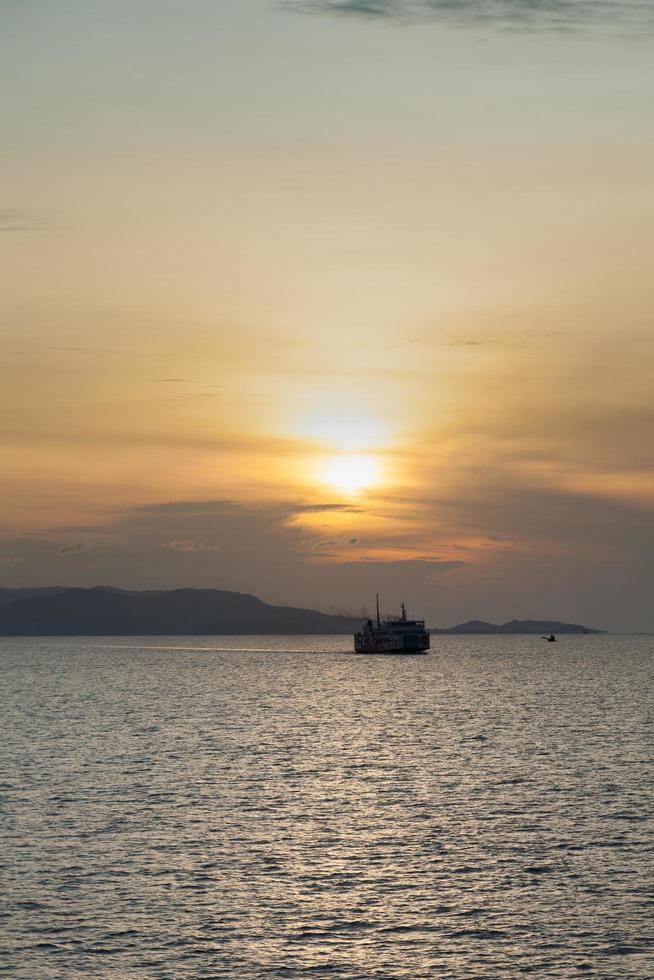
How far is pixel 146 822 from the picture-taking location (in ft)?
255

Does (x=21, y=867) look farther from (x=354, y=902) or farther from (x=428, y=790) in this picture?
(x=428, y=790)

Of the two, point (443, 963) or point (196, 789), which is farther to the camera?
point (196, 789)

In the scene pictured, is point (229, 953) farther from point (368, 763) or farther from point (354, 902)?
point (368, 763)

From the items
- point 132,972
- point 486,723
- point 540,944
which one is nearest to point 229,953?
point 132,972

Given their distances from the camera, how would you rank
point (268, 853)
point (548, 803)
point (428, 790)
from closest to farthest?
1. point (268, 853)
2. point (548, 803)
3. point (428, 790)

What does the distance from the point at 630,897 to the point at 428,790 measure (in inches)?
1410

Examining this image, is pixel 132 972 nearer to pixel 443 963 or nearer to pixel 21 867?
pixel 443 963

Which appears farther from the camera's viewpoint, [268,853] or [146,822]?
[146,822]

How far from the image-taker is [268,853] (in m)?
68.2

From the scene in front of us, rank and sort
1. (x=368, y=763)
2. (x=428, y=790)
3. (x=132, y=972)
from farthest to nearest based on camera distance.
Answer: (x=368, y=763) → (x=428, y=790) → (x=132, y=972)

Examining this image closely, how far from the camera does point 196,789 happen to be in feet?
306

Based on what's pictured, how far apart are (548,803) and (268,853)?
25.9 metres

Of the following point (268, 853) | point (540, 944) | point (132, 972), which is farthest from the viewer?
point (268, 853)

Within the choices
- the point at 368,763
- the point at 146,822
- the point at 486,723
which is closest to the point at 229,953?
the point at 146,822
